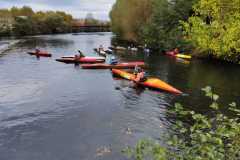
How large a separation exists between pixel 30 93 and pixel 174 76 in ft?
55.9

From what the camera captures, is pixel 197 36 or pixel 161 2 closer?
pixel 197 36

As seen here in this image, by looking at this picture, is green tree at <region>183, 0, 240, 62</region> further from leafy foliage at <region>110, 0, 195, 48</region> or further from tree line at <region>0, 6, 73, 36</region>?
tree line at <region>0, 6, 73, 36</region>

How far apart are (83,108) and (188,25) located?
93.9 feet

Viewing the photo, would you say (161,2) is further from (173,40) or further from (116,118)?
(116,118)

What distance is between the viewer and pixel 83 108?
24188 millimetres

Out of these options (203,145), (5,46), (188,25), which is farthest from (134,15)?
(203,145)

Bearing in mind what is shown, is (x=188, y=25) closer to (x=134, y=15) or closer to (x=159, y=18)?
(x=159, y=18)

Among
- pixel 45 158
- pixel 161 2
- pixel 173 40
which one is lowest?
pixel 45 158

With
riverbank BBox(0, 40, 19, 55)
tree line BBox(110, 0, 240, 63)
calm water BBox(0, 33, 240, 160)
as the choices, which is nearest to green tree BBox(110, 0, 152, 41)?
tree line BBox(110, 0, 240, 63)

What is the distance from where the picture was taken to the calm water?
1717cm

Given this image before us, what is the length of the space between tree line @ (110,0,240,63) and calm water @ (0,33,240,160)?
431cm

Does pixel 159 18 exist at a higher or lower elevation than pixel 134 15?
lower

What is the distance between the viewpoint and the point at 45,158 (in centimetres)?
1563

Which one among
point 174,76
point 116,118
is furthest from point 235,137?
point 174,76
